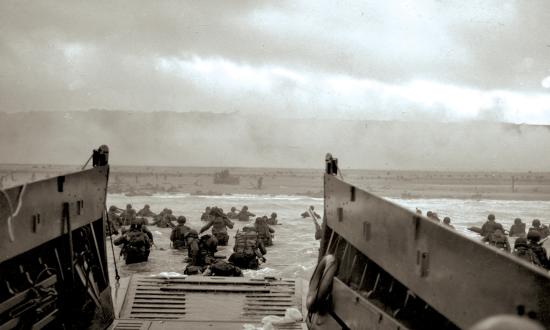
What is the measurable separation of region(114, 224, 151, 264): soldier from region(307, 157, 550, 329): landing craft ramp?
18.0ft

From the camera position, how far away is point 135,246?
10.7 metres

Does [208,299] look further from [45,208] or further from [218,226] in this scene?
[218,226]

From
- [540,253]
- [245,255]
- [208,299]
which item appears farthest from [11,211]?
[245,255]

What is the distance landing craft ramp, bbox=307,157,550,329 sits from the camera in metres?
2.29

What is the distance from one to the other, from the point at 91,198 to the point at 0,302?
1.76 meters

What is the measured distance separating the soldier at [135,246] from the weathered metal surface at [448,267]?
6.84 meters

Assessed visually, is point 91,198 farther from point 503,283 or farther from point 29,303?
point 503,283

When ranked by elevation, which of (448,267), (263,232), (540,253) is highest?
(448,267)

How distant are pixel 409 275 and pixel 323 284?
1890 millimetres

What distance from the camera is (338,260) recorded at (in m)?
5.64

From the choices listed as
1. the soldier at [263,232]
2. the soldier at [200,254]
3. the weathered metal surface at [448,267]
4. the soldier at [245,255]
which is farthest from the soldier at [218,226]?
the weathered metal surface at [448,267]

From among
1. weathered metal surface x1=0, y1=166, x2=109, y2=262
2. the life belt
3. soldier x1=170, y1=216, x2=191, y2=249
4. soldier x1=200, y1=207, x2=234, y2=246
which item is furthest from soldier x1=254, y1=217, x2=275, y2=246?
the life belt

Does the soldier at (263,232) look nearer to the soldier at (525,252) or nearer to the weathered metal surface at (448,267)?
the soldier at (525,252)

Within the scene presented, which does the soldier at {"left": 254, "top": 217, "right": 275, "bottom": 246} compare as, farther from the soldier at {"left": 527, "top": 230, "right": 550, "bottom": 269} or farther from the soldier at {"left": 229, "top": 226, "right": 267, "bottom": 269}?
the soldier at {"left": 527, "top": 230, "right": 550, "bottom": 269}
